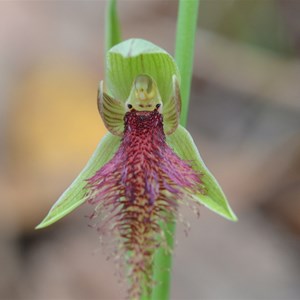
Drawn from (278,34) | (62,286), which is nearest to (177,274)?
(62,286)

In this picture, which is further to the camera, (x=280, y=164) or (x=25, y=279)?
(x=280, y=164)

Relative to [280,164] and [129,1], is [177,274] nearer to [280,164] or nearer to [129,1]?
[280,164]

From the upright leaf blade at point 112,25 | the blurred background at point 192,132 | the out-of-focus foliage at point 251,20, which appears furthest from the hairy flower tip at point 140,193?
the out-of-focus foliage at point 251,20

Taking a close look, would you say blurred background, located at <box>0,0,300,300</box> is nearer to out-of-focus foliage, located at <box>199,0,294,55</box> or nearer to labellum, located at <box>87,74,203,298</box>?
out-of-focus foliage, located at <box>199,0,294,55</box>

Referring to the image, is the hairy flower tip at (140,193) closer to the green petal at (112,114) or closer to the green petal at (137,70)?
the green petal at (112,114)

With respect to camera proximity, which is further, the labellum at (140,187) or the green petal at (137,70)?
the green petal at (137,70)

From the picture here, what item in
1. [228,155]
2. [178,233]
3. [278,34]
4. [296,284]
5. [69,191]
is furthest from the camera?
[278,34]
